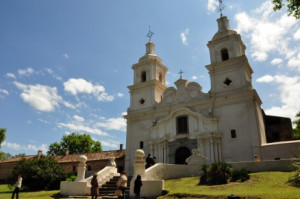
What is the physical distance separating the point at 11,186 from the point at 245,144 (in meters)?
20.2

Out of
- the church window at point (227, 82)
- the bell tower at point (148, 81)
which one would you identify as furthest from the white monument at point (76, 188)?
the church window at point (227, 82)

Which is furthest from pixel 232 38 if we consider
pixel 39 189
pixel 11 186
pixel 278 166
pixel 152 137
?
pixel 11 186

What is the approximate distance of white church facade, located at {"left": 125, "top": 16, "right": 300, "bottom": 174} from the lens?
70.9 ft

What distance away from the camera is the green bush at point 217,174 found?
528 inches

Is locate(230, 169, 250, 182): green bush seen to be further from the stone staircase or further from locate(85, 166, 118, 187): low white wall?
locate(85, 166, 118, 187): low white wall

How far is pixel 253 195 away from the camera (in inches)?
368

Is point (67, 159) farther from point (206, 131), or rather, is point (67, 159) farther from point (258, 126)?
point (258, 126)

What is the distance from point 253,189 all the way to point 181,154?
44.7 ft

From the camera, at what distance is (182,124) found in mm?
24938

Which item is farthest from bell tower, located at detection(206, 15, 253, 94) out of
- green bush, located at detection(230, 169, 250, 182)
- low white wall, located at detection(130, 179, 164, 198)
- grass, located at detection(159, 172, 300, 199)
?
low white wall, located at detection(130, 179, 164, 198)

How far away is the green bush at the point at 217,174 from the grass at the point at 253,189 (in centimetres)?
59

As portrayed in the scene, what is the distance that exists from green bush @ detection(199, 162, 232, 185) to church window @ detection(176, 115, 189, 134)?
10.4 metres

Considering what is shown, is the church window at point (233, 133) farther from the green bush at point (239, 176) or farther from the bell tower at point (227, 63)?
the green bush at point (239, 176)

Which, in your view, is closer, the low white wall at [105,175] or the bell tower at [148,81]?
the low white wall at [105,175]
